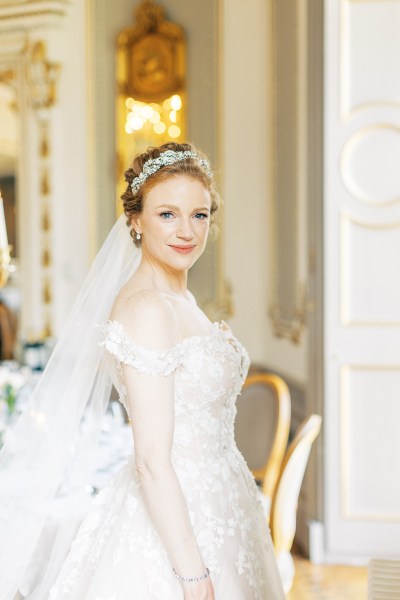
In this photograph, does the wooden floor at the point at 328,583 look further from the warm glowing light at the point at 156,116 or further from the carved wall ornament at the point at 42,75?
the carved wall ornament at the point at 42,75

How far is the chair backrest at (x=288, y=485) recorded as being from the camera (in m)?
2.65

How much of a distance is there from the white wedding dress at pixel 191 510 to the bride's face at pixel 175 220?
0.56ft

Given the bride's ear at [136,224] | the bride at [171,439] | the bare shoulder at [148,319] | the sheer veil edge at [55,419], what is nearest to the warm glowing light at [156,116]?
the sheer veil edge at [55,419]

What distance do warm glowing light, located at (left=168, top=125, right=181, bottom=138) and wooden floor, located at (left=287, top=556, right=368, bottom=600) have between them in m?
2.87

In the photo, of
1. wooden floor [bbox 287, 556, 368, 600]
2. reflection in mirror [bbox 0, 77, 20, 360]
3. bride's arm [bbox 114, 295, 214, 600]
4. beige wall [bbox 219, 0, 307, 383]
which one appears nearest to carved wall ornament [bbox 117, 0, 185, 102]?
beige wall [bbox 219, 0, 307, 383]

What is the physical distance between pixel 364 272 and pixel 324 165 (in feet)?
1.79

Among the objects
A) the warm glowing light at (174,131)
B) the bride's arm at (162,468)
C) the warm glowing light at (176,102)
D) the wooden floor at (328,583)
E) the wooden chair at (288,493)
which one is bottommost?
the wooden floor at (328,583)

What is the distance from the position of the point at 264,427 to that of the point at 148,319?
5.85 ft

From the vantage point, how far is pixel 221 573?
5.35 ft

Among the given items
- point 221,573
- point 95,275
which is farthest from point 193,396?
point 95,275

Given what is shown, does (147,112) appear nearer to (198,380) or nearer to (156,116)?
(156,116)

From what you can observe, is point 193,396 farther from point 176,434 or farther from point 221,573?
point 221,573

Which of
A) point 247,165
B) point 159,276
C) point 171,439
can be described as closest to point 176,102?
point 247,165

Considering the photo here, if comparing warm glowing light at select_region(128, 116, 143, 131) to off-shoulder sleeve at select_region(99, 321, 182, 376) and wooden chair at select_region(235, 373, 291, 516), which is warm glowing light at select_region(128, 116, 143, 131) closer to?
wooden chair at select_region(235, 373, 291, 516)
